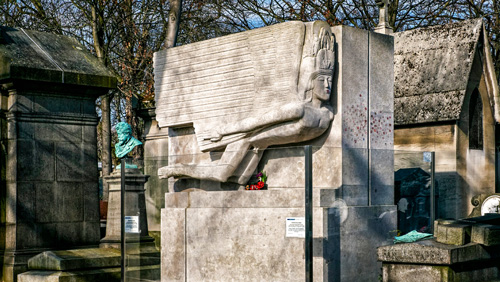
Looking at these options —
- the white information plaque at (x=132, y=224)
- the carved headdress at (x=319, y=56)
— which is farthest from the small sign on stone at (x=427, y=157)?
the white information plaque at (x=132, y=224)

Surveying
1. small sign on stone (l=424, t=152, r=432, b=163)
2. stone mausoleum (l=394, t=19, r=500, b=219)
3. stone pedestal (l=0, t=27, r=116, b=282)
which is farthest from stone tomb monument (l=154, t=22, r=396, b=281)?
stone mausoleum (l=394, t=19, r=500, b=219)

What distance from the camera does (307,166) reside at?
7.59m

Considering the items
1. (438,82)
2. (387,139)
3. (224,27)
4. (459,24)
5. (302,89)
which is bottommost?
(387,139)

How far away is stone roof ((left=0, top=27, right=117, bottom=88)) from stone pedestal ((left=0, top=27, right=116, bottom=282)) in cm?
1

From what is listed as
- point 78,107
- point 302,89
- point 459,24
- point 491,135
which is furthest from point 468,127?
point 78,107

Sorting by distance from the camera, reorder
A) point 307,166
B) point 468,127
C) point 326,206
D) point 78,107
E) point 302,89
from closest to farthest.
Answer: point 307,166
point 326,206
point 302,89
point 78,107
point 468,127

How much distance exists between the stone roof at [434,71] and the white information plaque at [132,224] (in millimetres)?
6406

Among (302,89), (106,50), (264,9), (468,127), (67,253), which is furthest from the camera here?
(264,9)

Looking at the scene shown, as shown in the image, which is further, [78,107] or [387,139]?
[78,107]

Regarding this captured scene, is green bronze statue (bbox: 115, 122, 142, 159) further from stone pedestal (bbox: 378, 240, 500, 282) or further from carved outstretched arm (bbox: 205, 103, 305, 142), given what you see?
stone pedestal (bbox: 378, 240, 500, 282)

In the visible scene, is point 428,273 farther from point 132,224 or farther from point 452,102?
point 452,102

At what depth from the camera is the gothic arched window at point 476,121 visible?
1423 cm

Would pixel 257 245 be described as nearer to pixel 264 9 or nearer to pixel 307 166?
pixel 307 166

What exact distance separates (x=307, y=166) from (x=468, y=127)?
289 inches
